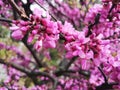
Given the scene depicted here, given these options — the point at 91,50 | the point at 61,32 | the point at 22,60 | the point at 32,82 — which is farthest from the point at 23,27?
the point at 22,60

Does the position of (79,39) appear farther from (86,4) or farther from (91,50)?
(86,4)

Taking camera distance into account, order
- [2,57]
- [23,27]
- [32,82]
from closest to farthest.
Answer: [23,27], [2,57], [32,82]

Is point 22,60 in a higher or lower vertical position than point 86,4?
lower

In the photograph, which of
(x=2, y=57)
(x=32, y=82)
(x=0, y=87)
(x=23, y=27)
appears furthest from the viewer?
(x=32, y=82)

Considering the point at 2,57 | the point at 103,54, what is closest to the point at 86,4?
the point at 2,57

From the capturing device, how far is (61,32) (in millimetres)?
1900

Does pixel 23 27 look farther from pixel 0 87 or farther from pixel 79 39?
pixel 0 87

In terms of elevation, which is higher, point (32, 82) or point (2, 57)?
point (2, 57)

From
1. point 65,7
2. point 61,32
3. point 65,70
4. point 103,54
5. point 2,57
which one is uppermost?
point 61,32

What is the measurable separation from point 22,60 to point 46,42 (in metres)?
5.52

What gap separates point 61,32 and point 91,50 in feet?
0.68

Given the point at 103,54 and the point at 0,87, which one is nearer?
the point at 103,54

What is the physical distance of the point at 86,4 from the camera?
5629mm

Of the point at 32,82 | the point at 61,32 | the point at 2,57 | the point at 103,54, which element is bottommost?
the point at 32,82
